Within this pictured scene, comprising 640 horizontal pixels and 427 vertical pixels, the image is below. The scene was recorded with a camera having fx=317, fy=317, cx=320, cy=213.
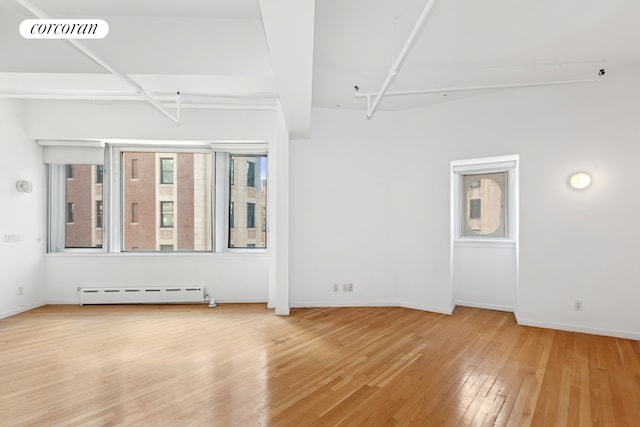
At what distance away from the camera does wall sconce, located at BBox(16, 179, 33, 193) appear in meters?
4.95

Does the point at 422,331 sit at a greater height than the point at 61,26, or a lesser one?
lesser

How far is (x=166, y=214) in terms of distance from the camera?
228 inches

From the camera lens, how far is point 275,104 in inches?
192

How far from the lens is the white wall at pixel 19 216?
4.75 meters

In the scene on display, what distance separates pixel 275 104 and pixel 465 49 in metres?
2.68

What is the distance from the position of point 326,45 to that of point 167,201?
404 cm

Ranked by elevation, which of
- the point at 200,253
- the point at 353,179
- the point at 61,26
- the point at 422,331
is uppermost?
the point at 61,26

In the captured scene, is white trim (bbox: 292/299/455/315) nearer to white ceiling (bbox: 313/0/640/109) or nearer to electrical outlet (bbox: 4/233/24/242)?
white ceiling (bbox: 313/0/640/109)

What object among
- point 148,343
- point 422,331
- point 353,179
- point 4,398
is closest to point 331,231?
point 353,179

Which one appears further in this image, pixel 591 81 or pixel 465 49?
pixel 591 81

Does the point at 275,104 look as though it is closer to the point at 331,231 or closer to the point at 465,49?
the point at 331,231

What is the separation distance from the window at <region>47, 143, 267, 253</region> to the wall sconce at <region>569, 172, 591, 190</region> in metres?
4.68

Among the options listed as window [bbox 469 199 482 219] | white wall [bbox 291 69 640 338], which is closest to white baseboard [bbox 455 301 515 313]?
white wall [bbox 291 69 640 338]

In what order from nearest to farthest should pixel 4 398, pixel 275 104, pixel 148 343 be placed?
pixel 4 398, pixel 148 343, pixel 275 104
